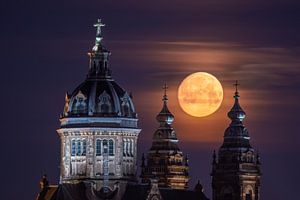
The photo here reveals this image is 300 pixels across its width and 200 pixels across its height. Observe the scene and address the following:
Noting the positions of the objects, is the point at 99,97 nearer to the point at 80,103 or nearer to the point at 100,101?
the point at 100,101

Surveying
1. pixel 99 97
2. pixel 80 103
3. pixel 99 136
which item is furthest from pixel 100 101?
pixel 99 136

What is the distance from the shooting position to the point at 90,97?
18625 cm

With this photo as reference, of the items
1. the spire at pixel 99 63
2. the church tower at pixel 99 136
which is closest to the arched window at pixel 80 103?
the church tower at pixel 99 136

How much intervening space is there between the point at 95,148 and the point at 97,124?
1796mm

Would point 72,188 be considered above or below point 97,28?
below

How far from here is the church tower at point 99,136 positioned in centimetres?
18538

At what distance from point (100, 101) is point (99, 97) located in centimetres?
31

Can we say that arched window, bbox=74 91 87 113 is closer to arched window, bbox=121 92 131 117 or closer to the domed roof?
the domed roof

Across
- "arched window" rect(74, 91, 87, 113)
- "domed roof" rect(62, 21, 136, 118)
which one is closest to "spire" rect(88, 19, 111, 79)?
"domed roof" rect(62, 21, 136, 118)

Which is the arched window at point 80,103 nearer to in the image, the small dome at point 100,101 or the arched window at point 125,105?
the small dome at point 100,101

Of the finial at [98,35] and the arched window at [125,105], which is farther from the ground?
the finial at [98,35]

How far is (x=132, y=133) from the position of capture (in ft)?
612

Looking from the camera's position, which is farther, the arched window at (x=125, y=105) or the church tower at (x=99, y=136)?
the arched window at (x=125, y=105)

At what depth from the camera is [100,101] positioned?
18600cm
